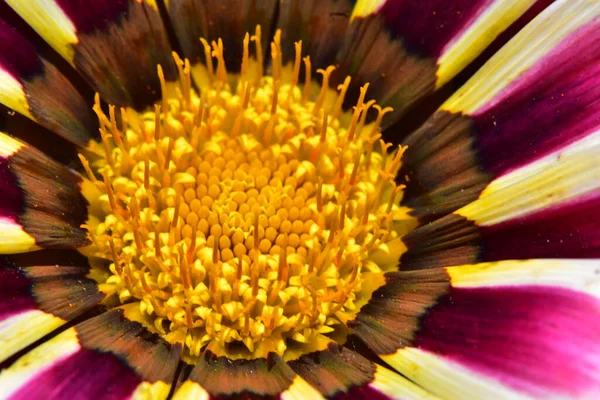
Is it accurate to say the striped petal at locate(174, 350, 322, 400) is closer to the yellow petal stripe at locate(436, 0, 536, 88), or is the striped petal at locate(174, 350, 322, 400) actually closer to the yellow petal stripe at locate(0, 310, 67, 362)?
the yellow petal stripe at locate(0, 310, 67, 362)

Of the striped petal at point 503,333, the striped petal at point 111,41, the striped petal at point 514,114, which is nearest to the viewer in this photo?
the striped petal at point 503,333

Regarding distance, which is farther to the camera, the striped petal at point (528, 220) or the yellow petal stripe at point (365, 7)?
the yellow petal stripe at point (365, 7)

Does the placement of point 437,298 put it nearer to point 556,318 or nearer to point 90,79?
point 556,318

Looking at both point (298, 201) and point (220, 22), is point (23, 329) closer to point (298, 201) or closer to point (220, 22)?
point (298, 201)

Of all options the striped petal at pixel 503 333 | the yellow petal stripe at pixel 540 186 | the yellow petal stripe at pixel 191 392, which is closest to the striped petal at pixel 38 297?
the yellow petal stripe at pixel 191 392

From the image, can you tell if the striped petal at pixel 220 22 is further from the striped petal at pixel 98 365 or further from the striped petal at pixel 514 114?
the striped petal at pixel 98 365

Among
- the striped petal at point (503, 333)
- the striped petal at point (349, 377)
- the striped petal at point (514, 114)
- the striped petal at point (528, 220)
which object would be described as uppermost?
the striped petal at point (514, 114)

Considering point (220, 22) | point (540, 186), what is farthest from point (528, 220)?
point (220, 22)

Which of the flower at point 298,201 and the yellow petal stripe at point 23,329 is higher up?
the flower at point 298,201
